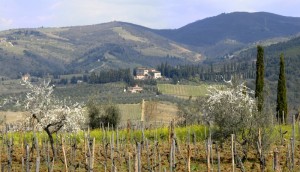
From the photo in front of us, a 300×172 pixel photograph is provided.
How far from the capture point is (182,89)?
158 metres

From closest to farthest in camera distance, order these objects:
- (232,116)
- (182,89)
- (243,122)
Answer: (243,122)
(232,116)
(182,89)

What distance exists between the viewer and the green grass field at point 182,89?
151m

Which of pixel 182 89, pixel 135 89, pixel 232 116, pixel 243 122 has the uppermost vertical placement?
pixel 232 116

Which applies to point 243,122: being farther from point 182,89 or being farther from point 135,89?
point 182,89

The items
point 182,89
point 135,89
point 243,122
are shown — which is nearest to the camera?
point 243,122

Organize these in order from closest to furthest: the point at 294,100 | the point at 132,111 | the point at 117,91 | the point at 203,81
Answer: the point at 294,100 < the point at 132,111 < the point at 117,91 < the point at 203,81

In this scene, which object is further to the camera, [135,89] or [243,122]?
[135,89]

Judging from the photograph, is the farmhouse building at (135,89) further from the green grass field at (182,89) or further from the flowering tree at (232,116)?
the flowering tree at (232,116)

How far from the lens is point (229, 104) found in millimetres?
26562

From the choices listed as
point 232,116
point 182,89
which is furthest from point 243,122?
point 182,89

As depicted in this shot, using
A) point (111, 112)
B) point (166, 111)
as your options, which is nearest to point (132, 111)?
point (166, 111)

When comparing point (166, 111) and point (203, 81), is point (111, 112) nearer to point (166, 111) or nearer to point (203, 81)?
point (166, 111)

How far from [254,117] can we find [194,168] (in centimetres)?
427

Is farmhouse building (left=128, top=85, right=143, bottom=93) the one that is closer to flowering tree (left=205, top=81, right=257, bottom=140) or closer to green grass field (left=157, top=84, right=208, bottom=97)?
green grass field (left=157, top=84, right=208, bottom=97)
